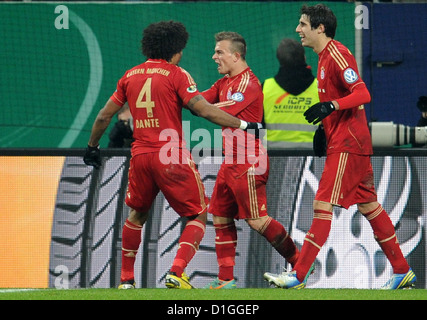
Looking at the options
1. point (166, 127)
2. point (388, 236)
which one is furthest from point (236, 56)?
point (388, 236)

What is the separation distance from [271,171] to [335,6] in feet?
12.8

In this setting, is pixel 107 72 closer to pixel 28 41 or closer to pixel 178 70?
pixel 28 41

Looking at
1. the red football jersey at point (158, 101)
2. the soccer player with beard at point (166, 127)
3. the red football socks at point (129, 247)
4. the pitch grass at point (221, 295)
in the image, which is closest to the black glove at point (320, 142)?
the soccer player with beard at point (166, 127)

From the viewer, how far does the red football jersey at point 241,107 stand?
750 centimetres

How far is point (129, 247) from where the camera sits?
7.41 meters

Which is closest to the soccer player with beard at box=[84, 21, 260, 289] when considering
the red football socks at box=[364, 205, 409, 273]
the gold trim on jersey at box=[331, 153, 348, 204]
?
the gold trim on jersey at box=[331, 153, 348, 204]

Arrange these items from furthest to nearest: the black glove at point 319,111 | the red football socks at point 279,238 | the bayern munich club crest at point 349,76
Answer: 1. the red football socks at point 279,238
2. the bayern munich club crest at point 349,76
3. the black glove at point 319,111

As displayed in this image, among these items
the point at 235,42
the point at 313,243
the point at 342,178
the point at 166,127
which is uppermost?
the point at 235,42

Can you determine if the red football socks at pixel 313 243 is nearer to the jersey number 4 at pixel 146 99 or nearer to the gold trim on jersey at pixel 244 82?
the gold trim on jersey at pixel 244 82

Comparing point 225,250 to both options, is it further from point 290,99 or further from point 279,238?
point 290,99

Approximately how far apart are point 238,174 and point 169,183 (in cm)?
70

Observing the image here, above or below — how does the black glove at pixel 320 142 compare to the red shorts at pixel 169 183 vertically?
above

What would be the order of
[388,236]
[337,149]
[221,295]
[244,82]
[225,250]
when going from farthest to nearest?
[225,250]
[244,82]
[388,236]
[337,149]
[221,295]

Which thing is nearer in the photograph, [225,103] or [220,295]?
[220,295]
